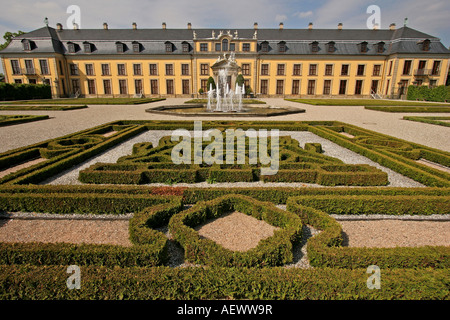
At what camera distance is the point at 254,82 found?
39375 mm

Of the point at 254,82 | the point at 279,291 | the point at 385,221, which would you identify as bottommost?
the point at 385,221

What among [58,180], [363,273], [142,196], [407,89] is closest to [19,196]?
[58,180]

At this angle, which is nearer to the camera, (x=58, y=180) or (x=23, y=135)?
(x=58, y=180)

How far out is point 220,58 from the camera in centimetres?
3712

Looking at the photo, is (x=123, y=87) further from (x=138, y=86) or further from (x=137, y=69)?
(x=137, y=69)

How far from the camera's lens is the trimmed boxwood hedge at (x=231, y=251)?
2951mm

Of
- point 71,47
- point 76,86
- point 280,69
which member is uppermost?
point 71,47

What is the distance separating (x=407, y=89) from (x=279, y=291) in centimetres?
4378

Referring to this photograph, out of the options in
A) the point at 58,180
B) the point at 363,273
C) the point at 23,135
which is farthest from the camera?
the point at 23,135

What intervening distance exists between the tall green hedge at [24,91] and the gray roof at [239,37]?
21.2 feet

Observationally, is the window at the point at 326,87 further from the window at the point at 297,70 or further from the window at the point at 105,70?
the window at the point at 105,70

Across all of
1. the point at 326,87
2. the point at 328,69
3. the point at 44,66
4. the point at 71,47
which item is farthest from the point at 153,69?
the point at 326,87

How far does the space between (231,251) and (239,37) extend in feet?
135

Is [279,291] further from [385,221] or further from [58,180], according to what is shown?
[58,180]
